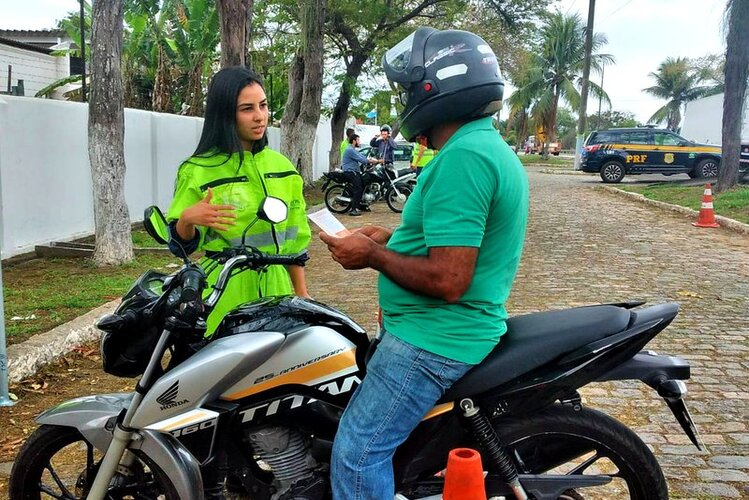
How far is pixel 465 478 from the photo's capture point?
2.07m

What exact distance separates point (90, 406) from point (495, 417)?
1.40m

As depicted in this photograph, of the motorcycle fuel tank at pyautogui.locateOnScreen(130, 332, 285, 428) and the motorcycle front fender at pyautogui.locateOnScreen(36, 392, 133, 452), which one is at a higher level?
the motorcycle fuel tank at pyautogui.locateOnScreen(130, 332, 285, 428)

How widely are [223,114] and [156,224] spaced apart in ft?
2.17

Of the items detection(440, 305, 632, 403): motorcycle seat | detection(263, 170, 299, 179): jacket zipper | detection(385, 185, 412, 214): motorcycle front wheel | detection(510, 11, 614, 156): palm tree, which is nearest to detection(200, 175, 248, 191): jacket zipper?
detection(263, 170, 299, 179): jacket zipper

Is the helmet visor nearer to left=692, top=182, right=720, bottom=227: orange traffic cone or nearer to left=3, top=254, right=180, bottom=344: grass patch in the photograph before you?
left=3, top=254, right=180, bottom=344: grass patch

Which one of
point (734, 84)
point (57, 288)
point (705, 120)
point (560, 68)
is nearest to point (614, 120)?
point (560, 68)

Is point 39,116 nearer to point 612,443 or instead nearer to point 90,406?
point 90,406

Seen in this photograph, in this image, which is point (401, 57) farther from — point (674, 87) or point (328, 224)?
point (674, 87)

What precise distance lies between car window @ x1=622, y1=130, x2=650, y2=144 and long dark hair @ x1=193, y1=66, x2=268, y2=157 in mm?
22394

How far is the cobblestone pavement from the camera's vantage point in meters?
3.81

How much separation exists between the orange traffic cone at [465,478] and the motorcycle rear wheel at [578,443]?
0.25 m

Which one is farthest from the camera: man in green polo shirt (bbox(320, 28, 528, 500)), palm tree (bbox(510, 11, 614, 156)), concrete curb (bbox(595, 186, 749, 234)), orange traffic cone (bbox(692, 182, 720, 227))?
palm tree (bbox(510, 11, 614, 156))

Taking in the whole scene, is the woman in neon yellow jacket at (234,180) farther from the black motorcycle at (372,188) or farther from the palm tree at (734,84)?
the palm tree at (734,84)

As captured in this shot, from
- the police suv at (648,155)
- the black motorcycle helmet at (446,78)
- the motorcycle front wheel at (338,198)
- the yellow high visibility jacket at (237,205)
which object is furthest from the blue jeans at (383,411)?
the police suv at (648,155)
